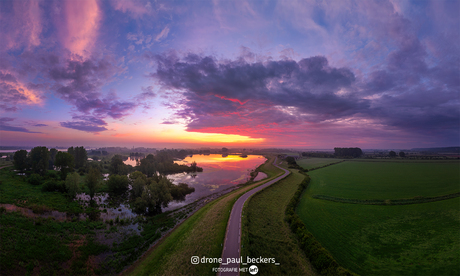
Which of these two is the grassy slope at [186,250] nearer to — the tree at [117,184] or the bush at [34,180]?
the tree at [117,184]

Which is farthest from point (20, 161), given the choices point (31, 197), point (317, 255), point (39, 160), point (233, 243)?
point (317, 255)

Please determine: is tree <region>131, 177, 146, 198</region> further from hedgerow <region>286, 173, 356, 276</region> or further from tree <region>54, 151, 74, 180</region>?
hedgerow <region>286, 173, 356, 276</region>

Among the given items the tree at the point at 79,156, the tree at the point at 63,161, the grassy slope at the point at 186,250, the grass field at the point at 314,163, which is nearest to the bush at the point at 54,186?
the tree at the point at 63,161

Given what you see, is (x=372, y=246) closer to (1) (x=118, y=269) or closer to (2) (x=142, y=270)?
(2) (x=142, y=270)

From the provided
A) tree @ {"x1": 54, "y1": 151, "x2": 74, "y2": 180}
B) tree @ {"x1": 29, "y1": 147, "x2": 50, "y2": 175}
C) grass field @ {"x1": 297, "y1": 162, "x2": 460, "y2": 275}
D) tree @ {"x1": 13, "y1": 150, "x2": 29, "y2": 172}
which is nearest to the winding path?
grass field @ {"x1": 297, "y1": 162, "x2": 460, "y2": 275}

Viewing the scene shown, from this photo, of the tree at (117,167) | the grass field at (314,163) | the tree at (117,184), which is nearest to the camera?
the tree at (117,184)
